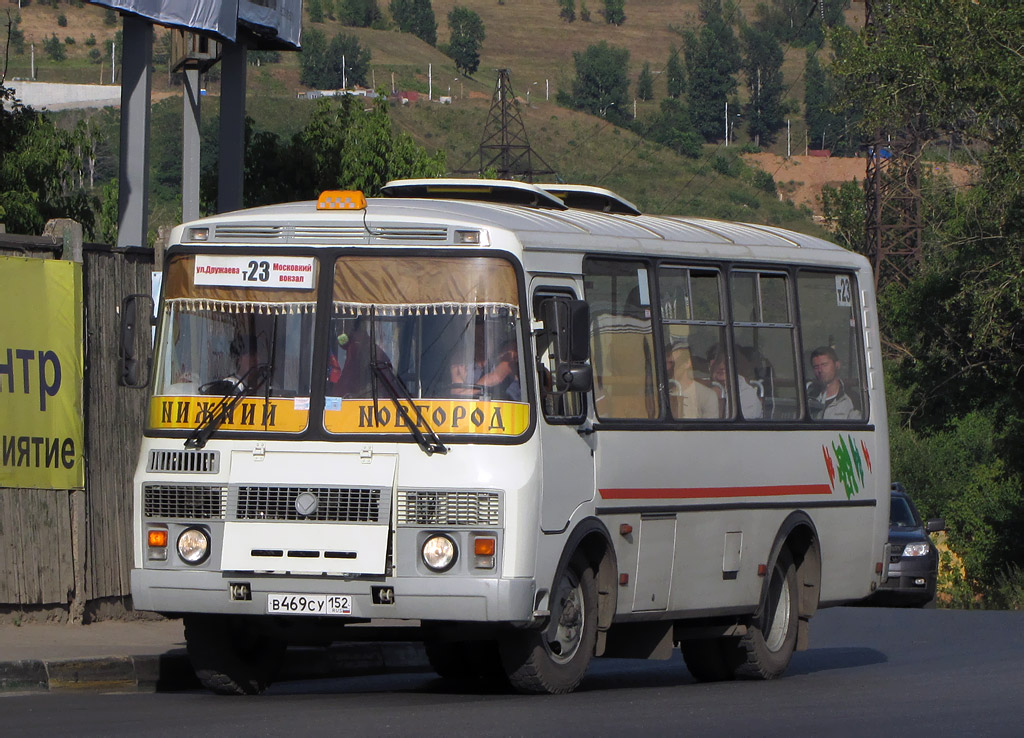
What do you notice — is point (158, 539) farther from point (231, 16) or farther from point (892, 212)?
point (892, 212)

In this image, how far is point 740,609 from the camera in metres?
11.9

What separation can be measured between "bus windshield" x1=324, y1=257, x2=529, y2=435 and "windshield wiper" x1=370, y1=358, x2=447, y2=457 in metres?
0.02

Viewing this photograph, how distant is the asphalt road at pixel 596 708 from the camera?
866 centimetres

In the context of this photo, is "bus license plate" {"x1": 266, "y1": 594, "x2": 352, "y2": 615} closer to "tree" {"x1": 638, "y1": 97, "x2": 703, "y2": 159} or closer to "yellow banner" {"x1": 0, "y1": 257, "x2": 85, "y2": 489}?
"yellow banner" {"x1": 0, "y1": 257, "x2": 85, "y2": 489}

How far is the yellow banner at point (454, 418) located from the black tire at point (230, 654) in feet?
4.86

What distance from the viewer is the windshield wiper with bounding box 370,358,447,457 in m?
9.52

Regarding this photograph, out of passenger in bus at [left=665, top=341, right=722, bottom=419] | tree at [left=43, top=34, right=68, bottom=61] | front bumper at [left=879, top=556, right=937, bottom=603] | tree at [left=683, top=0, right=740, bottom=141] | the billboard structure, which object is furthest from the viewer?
tree at [left=683, top=0, right=740, bottom=141]

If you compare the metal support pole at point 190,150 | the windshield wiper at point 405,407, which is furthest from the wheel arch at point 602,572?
the metal support pole at point 190,150

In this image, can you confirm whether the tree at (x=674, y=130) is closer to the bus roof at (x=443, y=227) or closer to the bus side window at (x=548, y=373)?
the bus roof at (x=443, y=227)

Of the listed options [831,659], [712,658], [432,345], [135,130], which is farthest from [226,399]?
[135,130]

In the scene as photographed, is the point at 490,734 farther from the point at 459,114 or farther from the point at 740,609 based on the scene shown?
the point at 459,114

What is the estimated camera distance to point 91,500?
1252 centimetres

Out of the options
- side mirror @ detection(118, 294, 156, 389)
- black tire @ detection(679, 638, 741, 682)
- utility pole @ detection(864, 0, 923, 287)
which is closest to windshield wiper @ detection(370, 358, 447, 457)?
side mirror @ detection(118, 294, 156, 389)

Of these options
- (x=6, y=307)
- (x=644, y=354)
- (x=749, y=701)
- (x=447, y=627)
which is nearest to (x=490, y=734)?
(x=447, y=627)
